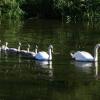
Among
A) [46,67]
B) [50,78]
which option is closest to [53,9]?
[46,67]

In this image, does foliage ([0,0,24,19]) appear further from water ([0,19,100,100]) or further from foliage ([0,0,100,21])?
water ([0,19,100,100])

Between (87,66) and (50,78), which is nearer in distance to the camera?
(50,78)

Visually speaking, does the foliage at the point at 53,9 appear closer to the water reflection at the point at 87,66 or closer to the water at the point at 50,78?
the water at the point at 50,78


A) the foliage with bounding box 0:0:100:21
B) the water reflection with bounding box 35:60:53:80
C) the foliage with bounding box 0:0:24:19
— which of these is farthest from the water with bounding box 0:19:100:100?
the foliage with bounding box 0:0:24:19

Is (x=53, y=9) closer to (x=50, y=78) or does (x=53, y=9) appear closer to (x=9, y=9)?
(x=9, y=9)

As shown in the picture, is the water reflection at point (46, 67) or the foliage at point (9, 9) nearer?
the water reflection at point (46, 67)

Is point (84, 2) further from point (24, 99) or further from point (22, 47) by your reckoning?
point (24, 99)

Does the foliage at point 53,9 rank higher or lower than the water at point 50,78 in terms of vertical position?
higher

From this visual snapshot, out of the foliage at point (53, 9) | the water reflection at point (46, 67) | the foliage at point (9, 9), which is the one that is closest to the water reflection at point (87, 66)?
the water reflection at point (46, 67)

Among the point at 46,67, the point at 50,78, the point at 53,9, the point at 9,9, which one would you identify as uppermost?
the point at 53,9

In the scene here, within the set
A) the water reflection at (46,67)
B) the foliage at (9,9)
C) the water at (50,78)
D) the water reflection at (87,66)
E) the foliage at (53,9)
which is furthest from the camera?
the foliage at (9,9)

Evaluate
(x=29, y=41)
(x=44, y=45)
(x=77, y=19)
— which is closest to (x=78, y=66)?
(x=44, y=45)

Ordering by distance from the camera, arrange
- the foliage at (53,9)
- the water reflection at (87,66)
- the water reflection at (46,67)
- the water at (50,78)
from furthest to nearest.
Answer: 1. the foliage at (53,9)
2. the water reflection at (87,66)
3. the water reflection at (46,67)
4. the water at (50,78)

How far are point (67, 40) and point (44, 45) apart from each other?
189 inches
